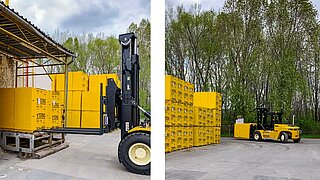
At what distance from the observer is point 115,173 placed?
8.25 feet

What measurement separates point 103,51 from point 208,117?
3.73 feet

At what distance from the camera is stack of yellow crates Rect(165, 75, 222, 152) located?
1978mm

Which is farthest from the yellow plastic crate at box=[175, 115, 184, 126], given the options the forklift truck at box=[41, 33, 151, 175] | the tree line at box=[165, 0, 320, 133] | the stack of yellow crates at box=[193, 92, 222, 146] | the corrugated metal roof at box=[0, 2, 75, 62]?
the corrugated metal roof at box=[0, 2, 75, 62]

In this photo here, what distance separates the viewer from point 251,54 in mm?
1753

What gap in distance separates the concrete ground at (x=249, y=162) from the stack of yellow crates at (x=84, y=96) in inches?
28.3

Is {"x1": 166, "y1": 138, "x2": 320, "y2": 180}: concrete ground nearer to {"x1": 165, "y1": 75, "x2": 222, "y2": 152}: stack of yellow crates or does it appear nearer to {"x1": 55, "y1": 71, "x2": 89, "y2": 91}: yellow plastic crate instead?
{"x1": 165, "y1": 75, "x2": 222, "y2": 152}: stack of yellow crates

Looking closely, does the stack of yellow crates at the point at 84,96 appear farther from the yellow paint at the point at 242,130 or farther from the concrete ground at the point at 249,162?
the yellow paint at the point at 242,130

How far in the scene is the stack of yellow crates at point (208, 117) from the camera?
1997 millimetres

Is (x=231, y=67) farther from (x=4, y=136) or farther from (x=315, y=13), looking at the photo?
(x=4, y=136)

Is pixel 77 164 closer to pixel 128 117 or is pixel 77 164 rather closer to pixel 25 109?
pixel 128 117

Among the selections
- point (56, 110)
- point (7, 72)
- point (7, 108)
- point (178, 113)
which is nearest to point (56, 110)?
point (56, 110)

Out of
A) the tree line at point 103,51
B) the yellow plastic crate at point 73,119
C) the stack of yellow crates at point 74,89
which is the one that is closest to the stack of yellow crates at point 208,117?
the tree line at point 103,51

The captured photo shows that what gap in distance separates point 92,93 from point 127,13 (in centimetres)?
76

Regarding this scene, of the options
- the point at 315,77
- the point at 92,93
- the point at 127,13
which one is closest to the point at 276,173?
the point at 315,77
